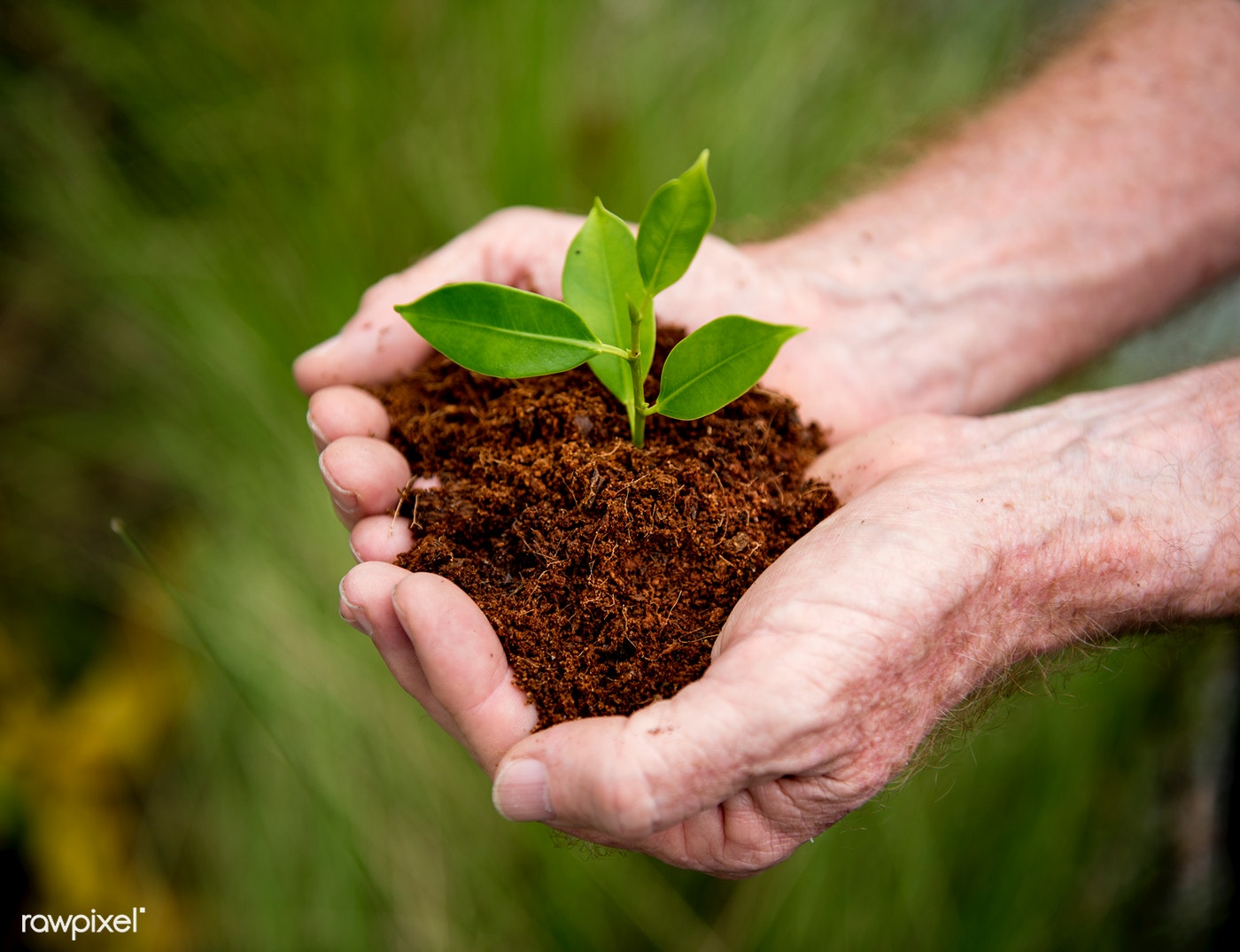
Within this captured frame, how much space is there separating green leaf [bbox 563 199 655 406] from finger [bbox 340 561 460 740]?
0.34 m

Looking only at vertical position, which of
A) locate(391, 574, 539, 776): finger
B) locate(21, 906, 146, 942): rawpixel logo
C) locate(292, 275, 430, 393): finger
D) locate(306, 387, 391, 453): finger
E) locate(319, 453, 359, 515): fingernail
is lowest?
locate(21, 906, 146, 942): rawpixel logo

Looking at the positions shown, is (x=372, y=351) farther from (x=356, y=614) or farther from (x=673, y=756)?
(x=673, y=756)

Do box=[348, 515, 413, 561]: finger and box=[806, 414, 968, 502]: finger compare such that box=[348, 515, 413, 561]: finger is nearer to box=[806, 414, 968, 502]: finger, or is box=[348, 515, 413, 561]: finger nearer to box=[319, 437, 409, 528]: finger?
box=[319, 437, 409, 528]: finger

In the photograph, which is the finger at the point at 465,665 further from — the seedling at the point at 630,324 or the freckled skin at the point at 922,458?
the seedling at the point at 630,324

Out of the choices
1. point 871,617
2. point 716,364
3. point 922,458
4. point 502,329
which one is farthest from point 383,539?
point 922,458

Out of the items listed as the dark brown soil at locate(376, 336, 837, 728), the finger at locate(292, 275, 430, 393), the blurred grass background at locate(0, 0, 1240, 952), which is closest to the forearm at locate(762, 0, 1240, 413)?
the blurred grass background at locate(0, 0, 1240, 952)

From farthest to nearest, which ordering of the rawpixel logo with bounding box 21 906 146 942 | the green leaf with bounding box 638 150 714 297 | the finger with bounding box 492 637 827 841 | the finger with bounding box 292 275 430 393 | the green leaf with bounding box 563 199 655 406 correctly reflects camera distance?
the rawpixel logo with bounding box 21 906 146 942 < the finger with bounding box 292 275 430 393 < the green leaf with bounding box 563 199 655 406 < the green leaf with bounding box 638 150 714 297 < the finger with bounding box 492 637 827 841

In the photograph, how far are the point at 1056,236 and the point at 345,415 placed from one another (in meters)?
1.34

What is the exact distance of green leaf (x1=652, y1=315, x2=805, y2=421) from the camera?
2.77ft

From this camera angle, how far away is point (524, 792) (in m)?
0.77

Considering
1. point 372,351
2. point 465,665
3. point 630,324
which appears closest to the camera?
point 465,665

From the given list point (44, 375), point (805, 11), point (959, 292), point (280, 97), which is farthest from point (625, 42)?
point (44, 375)

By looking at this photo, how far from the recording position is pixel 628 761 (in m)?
0.72

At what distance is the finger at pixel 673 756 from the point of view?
717 millimetres
